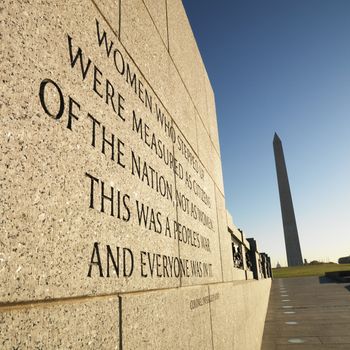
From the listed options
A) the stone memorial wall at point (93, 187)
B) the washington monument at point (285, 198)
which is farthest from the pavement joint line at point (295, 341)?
the washington monument at point (285, 198)

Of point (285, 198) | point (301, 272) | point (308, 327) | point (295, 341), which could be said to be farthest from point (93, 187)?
point (285, 198)

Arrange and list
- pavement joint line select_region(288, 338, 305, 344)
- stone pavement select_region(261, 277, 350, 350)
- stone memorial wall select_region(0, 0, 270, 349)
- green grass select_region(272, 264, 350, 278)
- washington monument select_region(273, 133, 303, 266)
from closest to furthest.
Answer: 1. stone memorial wall select_region(0, 0, 270, 349)
2. stone pavement select_region(261, 277, 350, 350)
3. pavement joint line select_region(288, 338, 305, 344)
4. green grass select_region(272, 264, 350, 278)
5. washington monument select_region(273, 133, 303, 266)

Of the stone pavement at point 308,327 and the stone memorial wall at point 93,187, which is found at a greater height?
the stone memorial wall at point 93,187

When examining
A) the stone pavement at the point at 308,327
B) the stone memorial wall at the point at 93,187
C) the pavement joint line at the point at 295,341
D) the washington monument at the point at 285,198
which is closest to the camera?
the stone memorial wall at the point at 93,187

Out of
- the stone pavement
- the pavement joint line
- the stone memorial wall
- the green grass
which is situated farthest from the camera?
the green grass

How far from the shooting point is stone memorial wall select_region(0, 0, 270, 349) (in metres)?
1.15

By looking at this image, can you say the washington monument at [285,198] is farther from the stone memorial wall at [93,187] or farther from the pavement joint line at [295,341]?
the stone memorial wall at [93,187]

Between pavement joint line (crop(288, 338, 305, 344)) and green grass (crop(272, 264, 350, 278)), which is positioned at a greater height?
green grass (crop(272, 264, 350, 278))

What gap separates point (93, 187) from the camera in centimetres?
159

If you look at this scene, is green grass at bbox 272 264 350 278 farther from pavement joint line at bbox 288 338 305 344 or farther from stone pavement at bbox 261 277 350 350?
pavement joint line at bbox 288 338 305 344

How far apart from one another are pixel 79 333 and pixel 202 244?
2.52m

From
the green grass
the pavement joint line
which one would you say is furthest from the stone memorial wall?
the green grass

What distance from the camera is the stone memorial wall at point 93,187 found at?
115cm

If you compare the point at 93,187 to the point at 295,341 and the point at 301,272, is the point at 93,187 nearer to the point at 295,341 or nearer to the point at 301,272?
the point at 295,341
